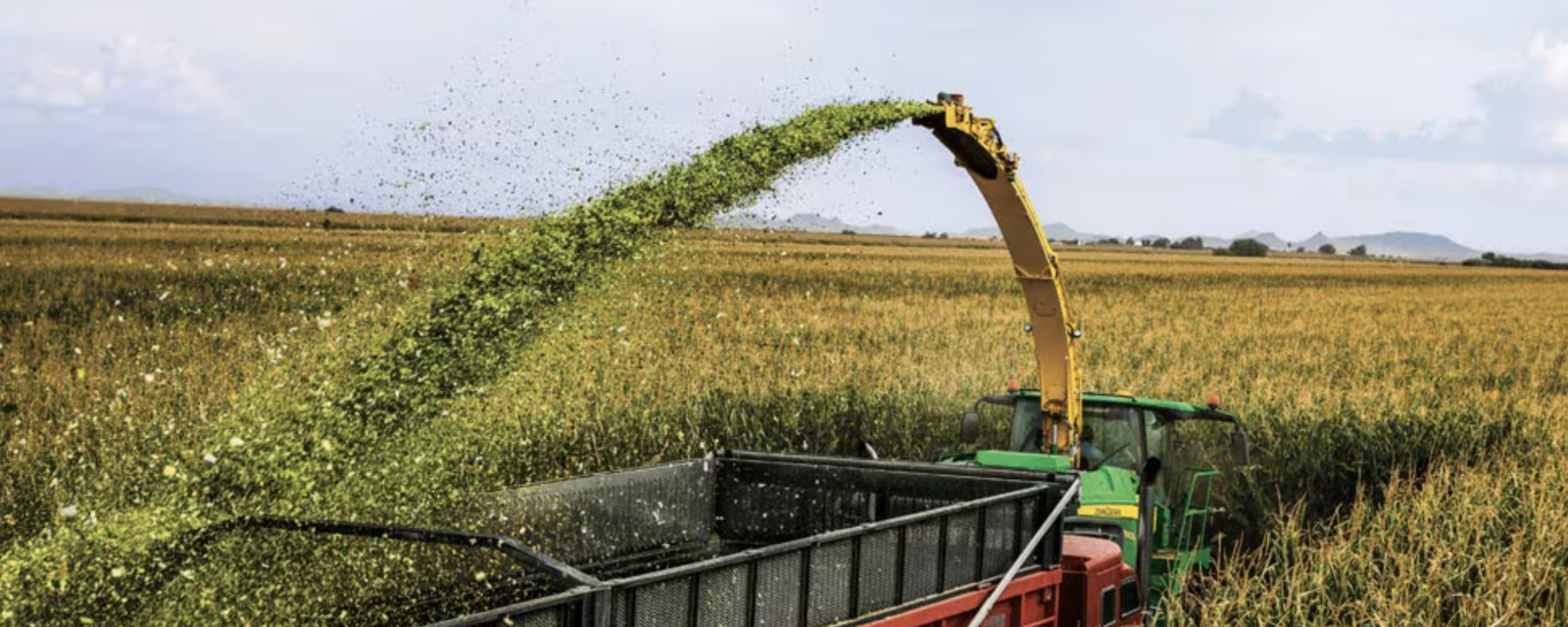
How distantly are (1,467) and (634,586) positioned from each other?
6.68 metres

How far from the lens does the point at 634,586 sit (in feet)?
12.2

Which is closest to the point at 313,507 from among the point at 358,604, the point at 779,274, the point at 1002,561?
the point at 358,604

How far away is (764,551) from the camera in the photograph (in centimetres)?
406

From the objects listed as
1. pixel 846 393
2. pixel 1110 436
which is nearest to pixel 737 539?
pixel 1110 436

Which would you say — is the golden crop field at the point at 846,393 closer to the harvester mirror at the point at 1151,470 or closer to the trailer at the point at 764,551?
the trailer at the point at 764,551

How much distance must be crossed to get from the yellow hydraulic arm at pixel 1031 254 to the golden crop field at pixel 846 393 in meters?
1.22

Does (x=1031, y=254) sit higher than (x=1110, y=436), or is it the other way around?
(x=1031, y=254)

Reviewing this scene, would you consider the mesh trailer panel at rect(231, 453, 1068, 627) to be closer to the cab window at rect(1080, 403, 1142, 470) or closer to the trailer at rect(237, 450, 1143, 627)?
the trailer at rect(237, 450, 1143, 627)

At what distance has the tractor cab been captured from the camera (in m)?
6.63

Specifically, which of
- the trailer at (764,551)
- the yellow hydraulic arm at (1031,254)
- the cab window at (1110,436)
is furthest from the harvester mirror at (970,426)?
the trailer at (764,551)

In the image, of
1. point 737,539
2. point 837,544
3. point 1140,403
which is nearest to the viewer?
point 837,544

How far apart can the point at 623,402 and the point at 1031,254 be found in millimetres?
5009

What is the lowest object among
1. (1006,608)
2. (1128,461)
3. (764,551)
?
(1006,608)

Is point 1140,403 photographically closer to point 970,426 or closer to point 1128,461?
point 1128,461
